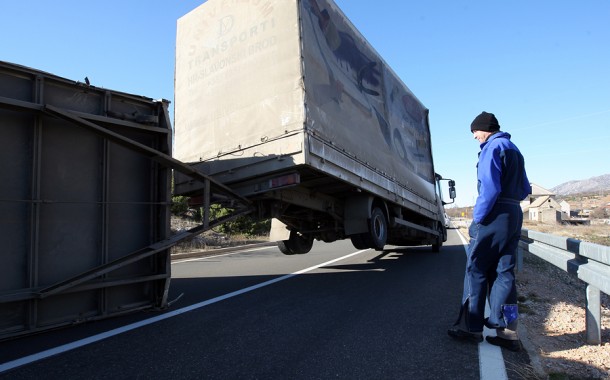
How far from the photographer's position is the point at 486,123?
4.00m

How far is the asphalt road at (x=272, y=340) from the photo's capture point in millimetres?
3188

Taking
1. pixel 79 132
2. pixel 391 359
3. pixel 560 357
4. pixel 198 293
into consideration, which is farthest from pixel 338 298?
pixel 79 132

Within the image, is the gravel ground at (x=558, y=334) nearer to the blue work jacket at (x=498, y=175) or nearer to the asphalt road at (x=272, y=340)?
the asphalt road at (x=272, y=340)

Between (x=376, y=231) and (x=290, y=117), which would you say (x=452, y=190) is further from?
(x=290, y=117)

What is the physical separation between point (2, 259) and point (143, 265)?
4.83ft

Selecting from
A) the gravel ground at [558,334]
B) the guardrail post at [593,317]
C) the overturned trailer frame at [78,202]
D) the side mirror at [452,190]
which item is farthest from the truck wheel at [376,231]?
the side mirror at [452,190]

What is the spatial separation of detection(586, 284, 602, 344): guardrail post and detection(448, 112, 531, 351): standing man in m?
0.63

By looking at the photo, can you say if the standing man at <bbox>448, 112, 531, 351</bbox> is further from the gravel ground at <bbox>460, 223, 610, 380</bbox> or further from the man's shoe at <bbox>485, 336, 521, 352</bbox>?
the gravel ground at <bbox>460, 223, 610, 380</bbox>

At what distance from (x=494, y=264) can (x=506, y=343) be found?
2.21ft

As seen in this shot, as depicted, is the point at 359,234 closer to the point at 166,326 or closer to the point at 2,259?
the point at 166,326

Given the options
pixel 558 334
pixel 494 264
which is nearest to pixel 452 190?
pixel 558 334

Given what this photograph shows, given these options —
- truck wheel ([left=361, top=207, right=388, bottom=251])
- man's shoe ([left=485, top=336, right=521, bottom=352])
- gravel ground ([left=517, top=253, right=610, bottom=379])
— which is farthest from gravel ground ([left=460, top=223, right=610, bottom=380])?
truck wheel ([left=361, top=207, right=388, bottom=251])

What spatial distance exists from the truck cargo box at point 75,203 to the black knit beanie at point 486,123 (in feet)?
11.4

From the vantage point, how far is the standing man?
3633 mm
